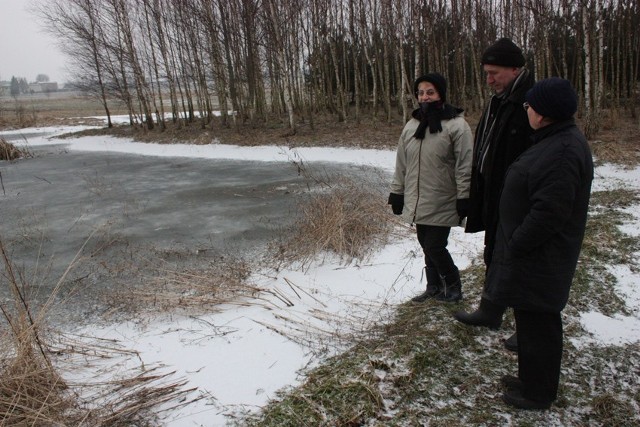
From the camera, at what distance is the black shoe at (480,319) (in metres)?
3.15

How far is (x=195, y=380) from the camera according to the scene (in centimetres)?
284

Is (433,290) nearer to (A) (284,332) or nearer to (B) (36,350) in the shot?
(A) (284,332)

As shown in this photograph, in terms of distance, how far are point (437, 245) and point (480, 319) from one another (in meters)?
0.63

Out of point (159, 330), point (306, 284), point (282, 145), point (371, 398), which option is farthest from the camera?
point (282, 145)

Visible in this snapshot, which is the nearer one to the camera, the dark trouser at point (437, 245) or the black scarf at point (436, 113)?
the black scarf at point (436, 113)

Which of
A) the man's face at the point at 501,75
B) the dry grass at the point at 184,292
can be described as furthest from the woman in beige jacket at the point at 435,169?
the dry grass at the point at 184,292

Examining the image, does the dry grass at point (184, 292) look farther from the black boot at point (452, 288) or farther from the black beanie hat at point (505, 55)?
the black beanie hat at point (505, 55)

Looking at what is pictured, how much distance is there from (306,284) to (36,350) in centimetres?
233

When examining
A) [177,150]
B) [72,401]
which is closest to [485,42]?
[177,150]

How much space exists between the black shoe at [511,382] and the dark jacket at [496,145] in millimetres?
796

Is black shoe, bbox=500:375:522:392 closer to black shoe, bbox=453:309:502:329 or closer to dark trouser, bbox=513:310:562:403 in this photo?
dark trouser, bbox=513:310:562:403

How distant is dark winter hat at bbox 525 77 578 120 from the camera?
6.66ft

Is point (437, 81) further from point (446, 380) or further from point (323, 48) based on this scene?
point (323, 48)

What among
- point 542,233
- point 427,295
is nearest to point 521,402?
point 542,233
